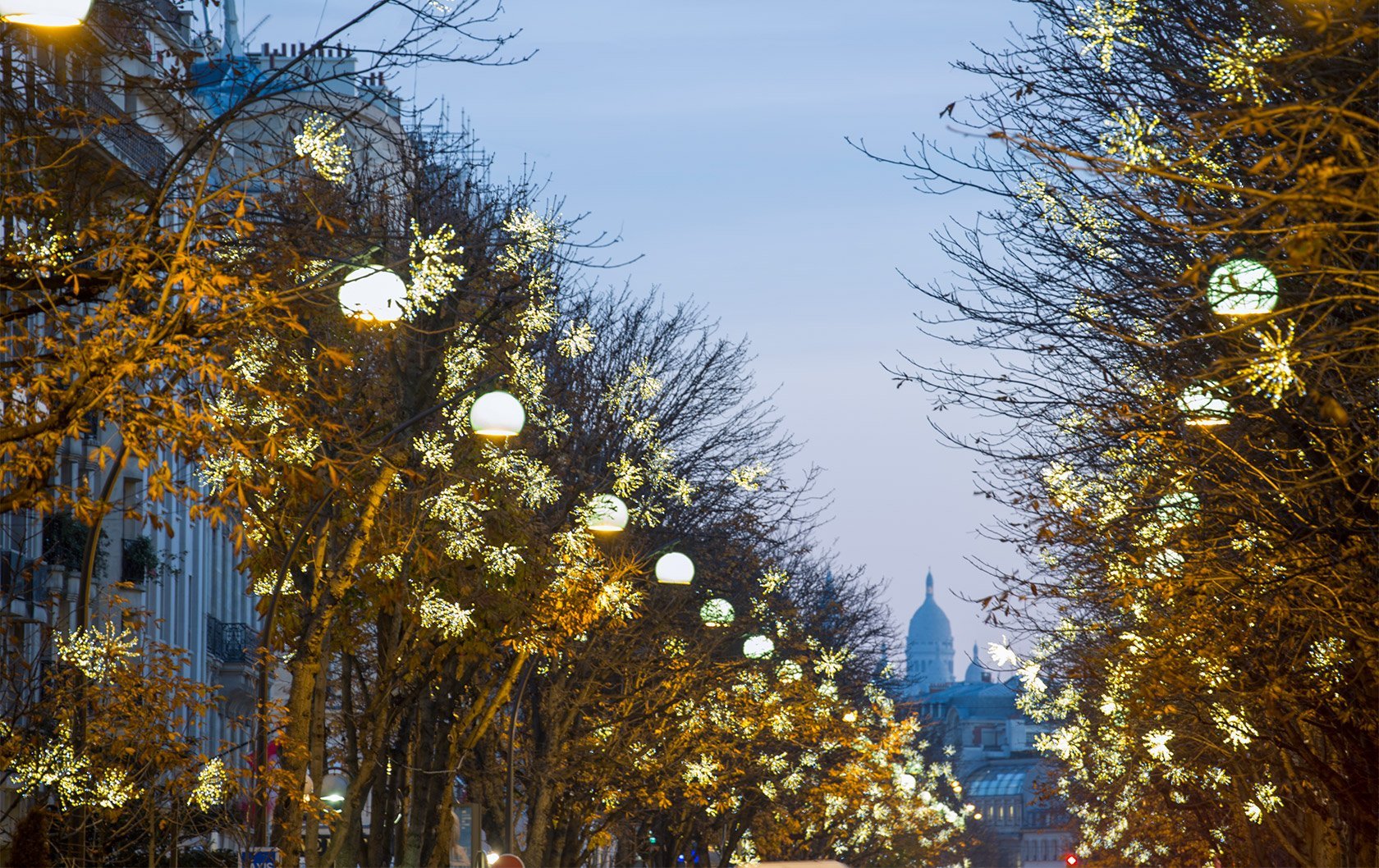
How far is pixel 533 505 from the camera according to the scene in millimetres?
22484

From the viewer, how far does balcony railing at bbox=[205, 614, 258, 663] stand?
174 feet

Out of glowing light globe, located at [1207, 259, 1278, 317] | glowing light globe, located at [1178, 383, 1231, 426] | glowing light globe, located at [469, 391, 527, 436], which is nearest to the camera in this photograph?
glowing light globe, located at [1207, 259, 1278, 317]

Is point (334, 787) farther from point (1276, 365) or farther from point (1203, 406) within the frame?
point (1276, 365)

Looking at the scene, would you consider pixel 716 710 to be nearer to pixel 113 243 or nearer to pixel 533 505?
pixel 533 505

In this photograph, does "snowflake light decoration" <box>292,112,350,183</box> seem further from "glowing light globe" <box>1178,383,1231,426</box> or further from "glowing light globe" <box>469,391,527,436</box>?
"glowing light globe" <box>1178,383,1231,426</box>

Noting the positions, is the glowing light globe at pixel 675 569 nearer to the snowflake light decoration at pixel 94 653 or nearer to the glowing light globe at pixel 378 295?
the snowflake light decoration at pixel 94 653

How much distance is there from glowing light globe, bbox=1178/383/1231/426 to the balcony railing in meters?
40.7

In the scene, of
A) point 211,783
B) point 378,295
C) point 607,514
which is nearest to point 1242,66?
point 378,295

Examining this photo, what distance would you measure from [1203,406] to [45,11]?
8938 millimetres

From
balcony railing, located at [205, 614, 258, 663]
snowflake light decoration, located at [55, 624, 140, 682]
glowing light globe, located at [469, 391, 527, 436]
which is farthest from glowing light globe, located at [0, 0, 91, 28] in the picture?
balcony railing, located at [205, 614, 258, 663]

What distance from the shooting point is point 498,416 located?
56.1 feet

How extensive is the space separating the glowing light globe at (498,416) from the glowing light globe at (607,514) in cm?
587

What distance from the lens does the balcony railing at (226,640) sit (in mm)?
53094

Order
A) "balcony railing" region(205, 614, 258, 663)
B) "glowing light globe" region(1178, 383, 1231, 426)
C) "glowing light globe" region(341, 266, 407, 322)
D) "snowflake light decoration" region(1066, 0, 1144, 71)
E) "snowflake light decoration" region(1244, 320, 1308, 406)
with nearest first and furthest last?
"snowflake light decoration" region(1244, 320, 1308, 406), "glowing light globe" region(1178, 383, 1231, 426), "glowing light globe" region(341, 266, 407, 322), "snowflake light decoration" region(1066, 0, 1144, 71), "balcony railing" region(205, 614, 258, 663)
